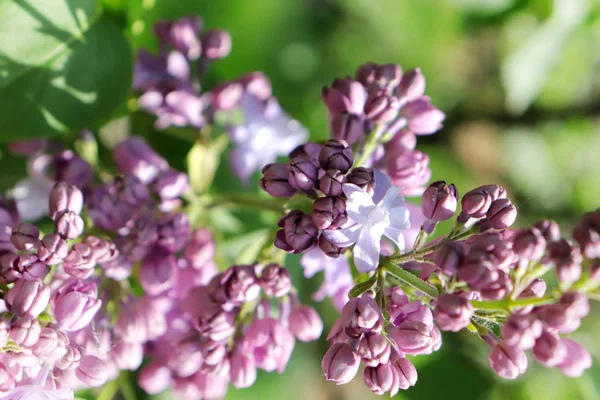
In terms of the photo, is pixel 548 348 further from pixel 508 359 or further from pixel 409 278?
pixel 409 278

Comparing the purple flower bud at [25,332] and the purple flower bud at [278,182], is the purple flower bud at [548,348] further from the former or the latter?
the purple flower bud at [25,332]

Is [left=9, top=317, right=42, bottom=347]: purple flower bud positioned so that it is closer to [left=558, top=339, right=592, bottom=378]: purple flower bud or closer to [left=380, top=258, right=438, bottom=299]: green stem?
[left=380, top=258, right=438, bottom=299]: green stem

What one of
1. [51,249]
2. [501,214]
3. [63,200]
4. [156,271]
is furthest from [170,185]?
[501,214]

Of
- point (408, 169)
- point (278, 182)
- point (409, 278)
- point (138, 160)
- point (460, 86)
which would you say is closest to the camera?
point (409, 278)

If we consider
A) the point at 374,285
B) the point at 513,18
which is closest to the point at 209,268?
the point at 374,285

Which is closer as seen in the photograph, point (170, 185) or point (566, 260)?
point (566, 260)

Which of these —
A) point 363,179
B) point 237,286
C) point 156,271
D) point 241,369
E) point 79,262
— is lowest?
point 241,369

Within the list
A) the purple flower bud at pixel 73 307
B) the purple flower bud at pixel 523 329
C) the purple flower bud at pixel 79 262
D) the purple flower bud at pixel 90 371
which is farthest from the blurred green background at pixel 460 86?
the purple flower bud at pixel 523 329
